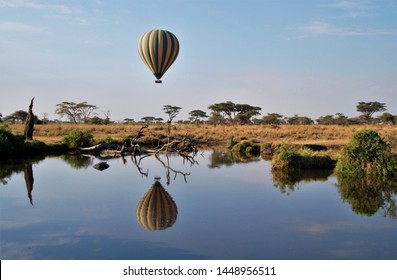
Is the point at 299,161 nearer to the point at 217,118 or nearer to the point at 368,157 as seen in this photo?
the point at 368,157

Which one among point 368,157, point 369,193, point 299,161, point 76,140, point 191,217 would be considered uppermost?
point 76,140

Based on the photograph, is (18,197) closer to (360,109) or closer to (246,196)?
(246,196)

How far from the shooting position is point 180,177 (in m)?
16.8

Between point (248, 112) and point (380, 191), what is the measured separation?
A: 48.4 metres

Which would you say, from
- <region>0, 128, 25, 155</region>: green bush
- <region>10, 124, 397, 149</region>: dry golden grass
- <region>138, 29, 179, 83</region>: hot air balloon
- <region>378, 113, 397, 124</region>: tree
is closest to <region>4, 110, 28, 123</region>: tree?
<region>10, 124, 397, 149</region>: dry golden grass

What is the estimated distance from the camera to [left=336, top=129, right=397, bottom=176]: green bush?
15406mm

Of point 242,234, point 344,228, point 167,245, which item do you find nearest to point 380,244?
point 344,228

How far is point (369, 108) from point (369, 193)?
49787mm

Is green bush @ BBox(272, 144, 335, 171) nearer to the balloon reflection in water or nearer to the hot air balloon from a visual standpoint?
the balloon reflection in water

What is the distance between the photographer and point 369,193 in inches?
504

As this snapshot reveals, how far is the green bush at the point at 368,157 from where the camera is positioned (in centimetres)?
1541

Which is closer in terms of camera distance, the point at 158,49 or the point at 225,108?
the point at 158,49

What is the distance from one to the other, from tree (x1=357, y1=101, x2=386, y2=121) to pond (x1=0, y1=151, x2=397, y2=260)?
45754 millimetres

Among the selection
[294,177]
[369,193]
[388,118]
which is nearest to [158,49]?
[294,177]
